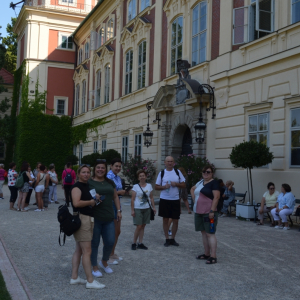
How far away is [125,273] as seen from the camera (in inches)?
252

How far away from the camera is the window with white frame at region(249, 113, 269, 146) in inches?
541

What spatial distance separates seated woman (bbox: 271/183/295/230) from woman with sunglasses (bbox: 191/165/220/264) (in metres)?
4.63

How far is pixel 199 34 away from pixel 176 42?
2053mm

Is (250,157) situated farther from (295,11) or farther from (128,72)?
(128,72)

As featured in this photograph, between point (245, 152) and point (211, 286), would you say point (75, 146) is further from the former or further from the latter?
point (211, 286)

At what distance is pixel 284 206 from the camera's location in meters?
11.4

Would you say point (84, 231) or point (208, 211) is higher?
point (208, 211)

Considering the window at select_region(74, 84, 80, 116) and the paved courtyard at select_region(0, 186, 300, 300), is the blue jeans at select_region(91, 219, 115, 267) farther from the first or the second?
the window at select_region(74, 84, 80, 116)

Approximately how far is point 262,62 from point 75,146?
2269cm

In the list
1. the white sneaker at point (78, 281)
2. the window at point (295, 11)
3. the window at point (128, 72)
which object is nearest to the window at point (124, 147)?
the window at point (128, 72)

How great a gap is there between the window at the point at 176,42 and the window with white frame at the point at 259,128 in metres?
6.22

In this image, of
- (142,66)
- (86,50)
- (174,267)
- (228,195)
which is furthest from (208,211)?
(86,50)

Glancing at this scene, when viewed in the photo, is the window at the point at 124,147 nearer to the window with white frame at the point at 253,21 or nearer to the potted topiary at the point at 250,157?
the window with white frame at the point at 253,21

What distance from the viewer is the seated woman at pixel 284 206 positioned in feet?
37.3
